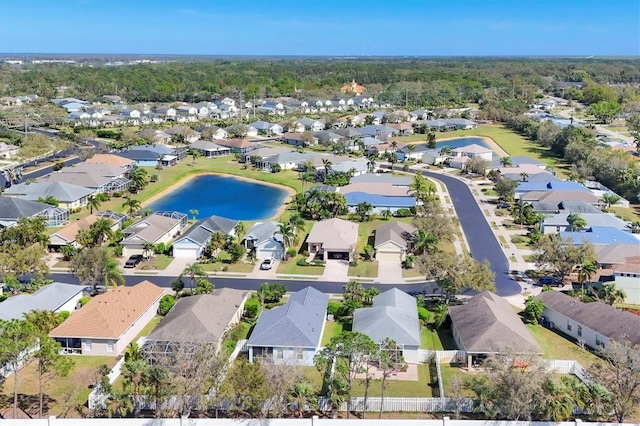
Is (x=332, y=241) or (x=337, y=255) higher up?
(x=332, y=241)

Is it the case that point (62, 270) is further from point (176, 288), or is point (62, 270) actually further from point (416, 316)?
point (416, 316)

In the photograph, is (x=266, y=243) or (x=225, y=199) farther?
(x=225, y=199)

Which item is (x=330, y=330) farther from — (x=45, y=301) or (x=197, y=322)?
(x=45, y=301)

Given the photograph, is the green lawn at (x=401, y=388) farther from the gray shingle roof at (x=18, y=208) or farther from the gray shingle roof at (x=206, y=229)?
the gray shingle roof at (x=18, y=208)

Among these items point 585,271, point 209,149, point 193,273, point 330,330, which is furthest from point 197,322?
point 209,149

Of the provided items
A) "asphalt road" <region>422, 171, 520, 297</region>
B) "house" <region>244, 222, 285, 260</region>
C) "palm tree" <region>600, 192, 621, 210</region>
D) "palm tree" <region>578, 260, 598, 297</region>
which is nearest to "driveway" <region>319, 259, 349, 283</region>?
"house" <region>244, 222, 285, 260</region>

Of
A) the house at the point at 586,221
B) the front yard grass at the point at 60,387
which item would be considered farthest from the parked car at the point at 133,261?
the house at the point at 586,221

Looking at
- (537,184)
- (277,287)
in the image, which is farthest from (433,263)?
(537,184)

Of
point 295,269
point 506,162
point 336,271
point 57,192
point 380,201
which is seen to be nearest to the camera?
point 336,271
